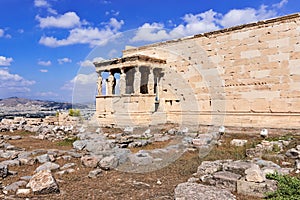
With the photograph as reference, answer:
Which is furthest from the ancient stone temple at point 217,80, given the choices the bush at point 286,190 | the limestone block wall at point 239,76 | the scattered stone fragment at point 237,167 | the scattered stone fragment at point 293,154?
the bush at point 286,190

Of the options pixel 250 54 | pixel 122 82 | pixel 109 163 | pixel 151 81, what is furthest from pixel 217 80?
pixel 109 163

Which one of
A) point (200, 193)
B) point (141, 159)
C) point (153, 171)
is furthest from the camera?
point (141, 159)

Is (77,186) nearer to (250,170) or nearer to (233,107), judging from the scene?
(250,170)

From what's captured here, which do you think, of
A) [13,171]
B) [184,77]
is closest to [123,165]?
[13,171]

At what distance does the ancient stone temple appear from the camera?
1194 cm

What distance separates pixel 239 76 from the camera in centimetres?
1346

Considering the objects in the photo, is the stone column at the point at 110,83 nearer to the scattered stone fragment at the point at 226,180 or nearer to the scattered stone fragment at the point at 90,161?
the scattered stone fragment at the point at 90,161

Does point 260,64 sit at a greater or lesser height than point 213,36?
lesser

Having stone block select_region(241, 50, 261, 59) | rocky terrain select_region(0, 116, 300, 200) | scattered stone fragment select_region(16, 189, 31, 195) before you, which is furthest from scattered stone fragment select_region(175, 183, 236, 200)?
stone block select_region(241, 50, 261, 59)

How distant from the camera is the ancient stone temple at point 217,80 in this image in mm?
11938

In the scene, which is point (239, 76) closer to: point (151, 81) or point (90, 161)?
point (151, 81)

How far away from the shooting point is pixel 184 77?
16.2 meters

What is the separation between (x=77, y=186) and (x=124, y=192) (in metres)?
1.13

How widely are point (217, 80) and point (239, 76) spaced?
4.16 ft
